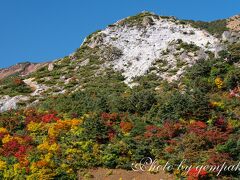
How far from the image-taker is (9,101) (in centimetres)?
5603

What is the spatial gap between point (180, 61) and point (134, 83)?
8141 millimetres

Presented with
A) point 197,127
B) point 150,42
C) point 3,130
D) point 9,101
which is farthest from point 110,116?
point 150,42

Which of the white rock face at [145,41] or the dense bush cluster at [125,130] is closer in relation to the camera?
the dense bush cluster at [125,130]

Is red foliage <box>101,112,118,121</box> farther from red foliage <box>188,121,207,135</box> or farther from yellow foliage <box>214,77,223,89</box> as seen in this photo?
yellow foliage <box>214,77,223,89</box>

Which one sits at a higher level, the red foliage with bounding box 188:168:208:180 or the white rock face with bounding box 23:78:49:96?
the white rock face with bounding box 23:78:49:96

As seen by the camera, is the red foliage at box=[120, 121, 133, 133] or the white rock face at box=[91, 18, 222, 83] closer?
the red foliage at box=[120, 121, 133, 133]

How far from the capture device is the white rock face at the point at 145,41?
64.0 metres

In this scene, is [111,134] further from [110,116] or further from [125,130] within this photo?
[110,116]

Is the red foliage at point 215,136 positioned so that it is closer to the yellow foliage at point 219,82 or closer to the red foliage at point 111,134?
the red foliage at point 111,134

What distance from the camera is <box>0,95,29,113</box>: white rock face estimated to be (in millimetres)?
54688

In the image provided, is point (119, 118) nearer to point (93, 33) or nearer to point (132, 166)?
point (132, 166)

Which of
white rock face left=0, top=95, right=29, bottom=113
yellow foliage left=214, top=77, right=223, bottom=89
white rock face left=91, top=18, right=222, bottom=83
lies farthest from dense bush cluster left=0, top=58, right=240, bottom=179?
white rock face left=91, top=18, right=222, bottom=83

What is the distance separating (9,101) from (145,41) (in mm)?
25335

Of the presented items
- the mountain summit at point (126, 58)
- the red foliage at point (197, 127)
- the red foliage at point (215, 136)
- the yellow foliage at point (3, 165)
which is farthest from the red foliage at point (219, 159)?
the mountain summit at point (126, 58)
